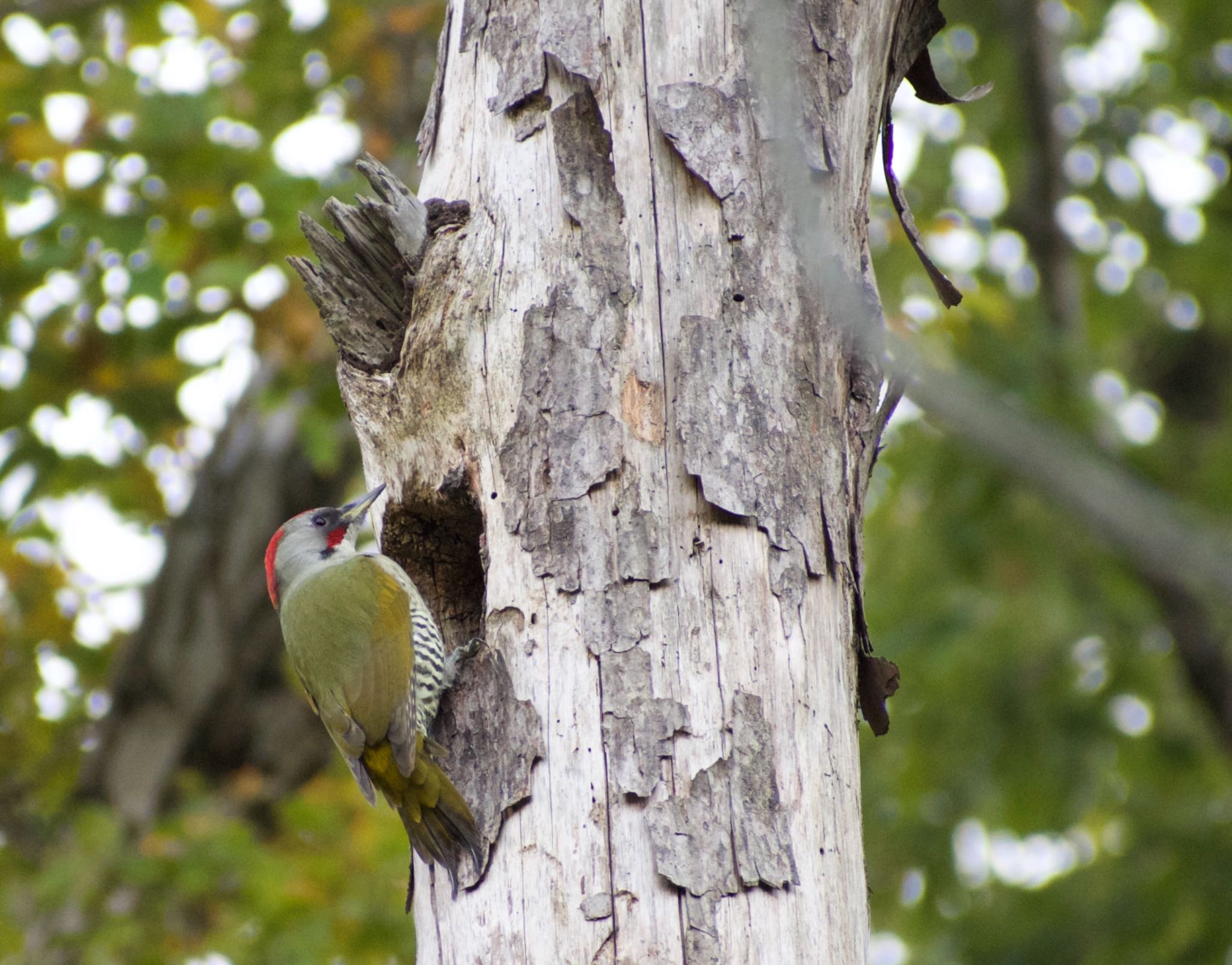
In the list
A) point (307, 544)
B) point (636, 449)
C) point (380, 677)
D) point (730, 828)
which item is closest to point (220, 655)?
point (307, 544)

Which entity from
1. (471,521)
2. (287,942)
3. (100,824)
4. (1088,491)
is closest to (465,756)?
(471,521)

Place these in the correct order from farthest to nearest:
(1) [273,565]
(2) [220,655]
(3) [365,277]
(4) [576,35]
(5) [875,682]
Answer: (2) [220,655] < (1) [273,565] < (3) [365,277] < (4) [576,35] < (5) [875,682]

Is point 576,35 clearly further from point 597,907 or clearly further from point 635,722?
point 597,907

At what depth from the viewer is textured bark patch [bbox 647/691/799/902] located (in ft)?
7.35

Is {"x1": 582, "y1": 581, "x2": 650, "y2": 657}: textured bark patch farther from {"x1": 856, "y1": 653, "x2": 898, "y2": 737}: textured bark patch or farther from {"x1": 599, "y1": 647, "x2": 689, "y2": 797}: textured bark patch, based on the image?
{"x1": 856, "y1": 653, "x2": 898, "y2": 737}: textured bark patch

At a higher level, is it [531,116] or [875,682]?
[531,116]

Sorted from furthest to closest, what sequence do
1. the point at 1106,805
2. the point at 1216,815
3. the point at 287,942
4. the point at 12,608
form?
the point at 1106,805
the point at 12,608
the point at 1216,815
the point at 287,942

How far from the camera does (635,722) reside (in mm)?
2363

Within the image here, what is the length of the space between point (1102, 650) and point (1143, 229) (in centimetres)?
244

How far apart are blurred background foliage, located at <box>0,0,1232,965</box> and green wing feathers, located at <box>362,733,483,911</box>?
2.32m

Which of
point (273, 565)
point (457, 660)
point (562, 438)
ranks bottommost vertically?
point (457, 660)

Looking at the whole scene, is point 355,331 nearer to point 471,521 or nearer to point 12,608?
point 471,521

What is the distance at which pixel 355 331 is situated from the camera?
2953 millimetres

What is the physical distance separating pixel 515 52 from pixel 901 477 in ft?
16.5
